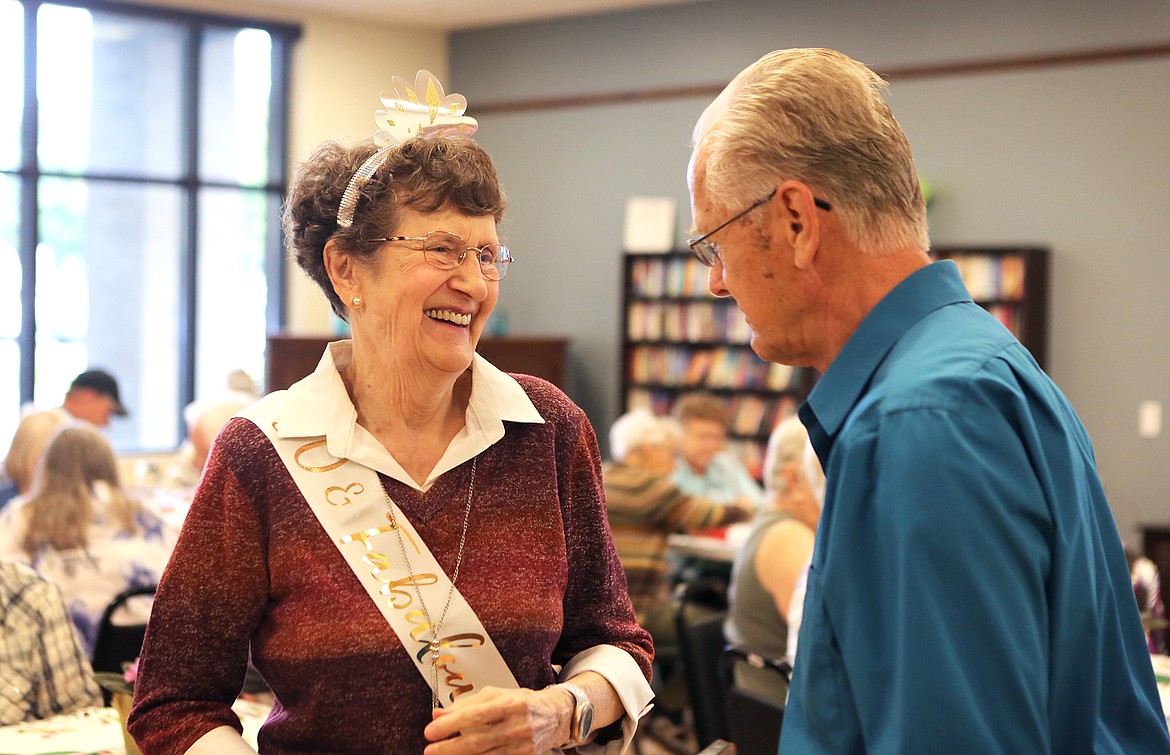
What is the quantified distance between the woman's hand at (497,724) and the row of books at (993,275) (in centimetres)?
597

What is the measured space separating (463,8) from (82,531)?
20.1ft

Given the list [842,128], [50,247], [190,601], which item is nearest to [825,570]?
[842,128]

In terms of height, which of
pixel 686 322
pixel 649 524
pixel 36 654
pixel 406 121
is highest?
pixel 406 121

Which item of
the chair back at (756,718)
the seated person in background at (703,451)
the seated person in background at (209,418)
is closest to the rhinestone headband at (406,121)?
the chair back at (756,718)

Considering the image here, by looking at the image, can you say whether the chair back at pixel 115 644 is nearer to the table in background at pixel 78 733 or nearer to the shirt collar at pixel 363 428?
the table in background at pixel 78 733

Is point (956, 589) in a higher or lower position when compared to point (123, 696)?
higher

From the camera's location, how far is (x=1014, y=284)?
6.97 meters

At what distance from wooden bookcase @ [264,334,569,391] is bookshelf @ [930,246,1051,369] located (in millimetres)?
2900

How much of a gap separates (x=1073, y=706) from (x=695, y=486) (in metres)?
5.46

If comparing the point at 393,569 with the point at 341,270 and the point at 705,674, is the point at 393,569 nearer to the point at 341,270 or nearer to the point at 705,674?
the point at 341,270

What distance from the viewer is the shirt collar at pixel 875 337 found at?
3.76 ft

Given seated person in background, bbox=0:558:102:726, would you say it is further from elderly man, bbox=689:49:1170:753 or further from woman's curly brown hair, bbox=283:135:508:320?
elderly man, bbox=689:49:1170:753

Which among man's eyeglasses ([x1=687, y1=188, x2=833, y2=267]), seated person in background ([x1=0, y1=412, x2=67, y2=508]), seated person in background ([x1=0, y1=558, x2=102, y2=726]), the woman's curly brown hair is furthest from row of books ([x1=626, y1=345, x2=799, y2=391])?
man's eyeglasses ([x1=687, y1=188, x2=833, y2=267])

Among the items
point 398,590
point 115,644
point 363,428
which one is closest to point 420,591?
point 398,590
